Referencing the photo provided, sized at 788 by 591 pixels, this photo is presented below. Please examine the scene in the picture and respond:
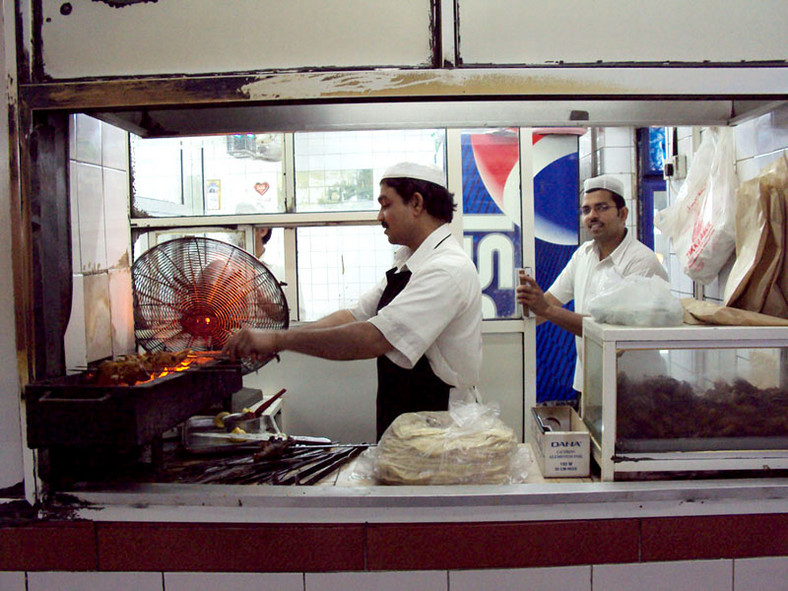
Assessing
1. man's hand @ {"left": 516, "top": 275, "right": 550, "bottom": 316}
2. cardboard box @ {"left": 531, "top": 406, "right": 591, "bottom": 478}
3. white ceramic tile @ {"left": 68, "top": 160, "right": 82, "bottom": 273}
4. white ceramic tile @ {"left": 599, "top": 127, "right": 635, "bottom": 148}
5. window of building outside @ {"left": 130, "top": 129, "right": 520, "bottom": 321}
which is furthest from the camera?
white ceramic tile @ {"left": 599, "top": 127, "right": 635, "bottom": 148}

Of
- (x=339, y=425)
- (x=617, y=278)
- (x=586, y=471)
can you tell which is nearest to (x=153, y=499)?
(x=586, y=471)

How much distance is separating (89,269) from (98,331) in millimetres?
181

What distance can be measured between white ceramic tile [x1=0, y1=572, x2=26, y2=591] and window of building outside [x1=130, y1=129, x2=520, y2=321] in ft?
6.79

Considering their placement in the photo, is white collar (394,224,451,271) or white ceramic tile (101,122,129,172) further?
white collar (394,224,451,271)

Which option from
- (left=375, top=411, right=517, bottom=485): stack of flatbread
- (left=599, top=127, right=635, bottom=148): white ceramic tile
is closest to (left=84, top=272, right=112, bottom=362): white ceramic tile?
(left=375, top=411, right=517, bottom=485): stack of flatbread

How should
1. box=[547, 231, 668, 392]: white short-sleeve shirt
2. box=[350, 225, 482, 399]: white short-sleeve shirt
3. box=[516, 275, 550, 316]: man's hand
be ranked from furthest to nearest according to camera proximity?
box=[547, 231, 668, 392]: white short-sleeve shirt < box=[516, 275, 550, 316]: man's hand < box=[350, 225, 482, 399]: white short-sleeve shirt

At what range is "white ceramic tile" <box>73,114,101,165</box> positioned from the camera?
1518 millimetres

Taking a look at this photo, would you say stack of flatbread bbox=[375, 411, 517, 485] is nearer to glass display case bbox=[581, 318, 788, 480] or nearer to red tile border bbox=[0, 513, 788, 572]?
red tile border bbox=[0, 513, 788, 572]

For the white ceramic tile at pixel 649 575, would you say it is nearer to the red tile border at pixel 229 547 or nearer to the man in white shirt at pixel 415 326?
the red tile border at pixel 229 547

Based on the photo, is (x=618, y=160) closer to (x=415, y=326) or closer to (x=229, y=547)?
(x=415, y=326)

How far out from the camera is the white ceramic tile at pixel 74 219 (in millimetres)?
1462

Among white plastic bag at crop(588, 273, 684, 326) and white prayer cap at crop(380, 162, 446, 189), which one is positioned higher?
white prayer cap at crop(380, 162, 446, 189)

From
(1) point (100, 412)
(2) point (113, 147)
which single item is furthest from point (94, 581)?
(2) point (113, 147)

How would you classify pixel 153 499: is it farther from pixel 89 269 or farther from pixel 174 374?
pixel 89 269
